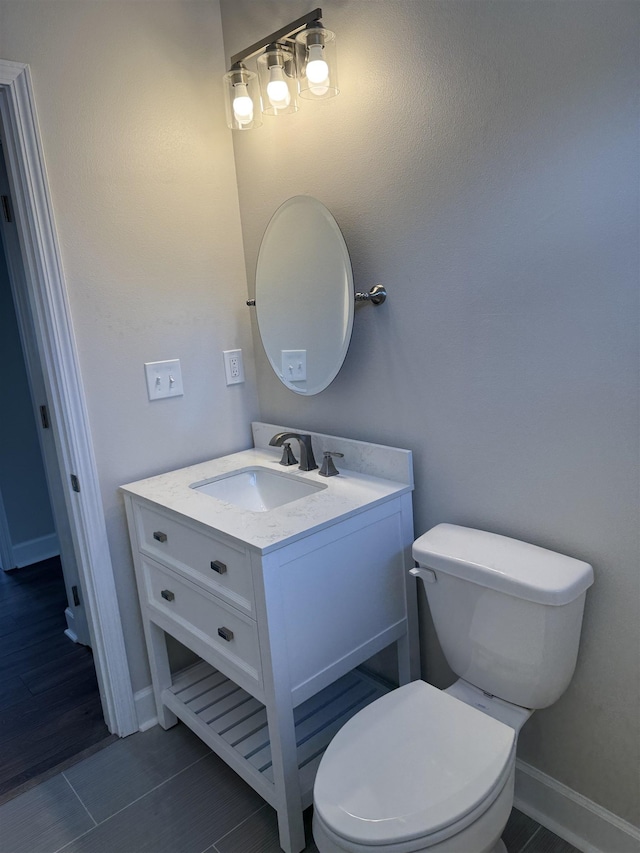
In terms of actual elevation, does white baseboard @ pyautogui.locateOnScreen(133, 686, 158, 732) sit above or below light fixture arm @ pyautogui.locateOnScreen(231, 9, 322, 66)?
below

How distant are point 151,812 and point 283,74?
2.07 metres

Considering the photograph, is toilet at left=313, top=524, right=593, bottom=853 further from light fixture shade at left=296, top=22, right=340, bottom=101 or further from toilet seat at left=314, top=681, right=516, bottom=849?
light fixture shade at left=296, top=22, right=340, bottom=101

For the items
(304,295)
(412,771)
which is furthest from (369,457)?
(412,771)

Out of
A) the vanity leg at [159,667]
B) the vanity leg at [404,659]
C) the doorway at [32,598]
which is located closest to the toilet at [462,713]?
the vanity leg at [404,659]

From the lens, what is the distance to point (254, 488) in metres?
1.86

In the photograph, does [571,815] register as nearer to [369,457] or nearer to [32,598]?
[369,457]

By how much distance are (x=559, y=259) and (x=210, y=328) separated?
1.16 meters

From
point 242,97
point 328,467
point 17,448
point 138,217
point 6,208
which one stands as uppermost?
point 242,97

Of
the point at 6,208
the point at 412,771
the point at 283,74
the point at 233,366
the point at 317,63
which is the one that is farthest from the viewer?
the point at 6,208

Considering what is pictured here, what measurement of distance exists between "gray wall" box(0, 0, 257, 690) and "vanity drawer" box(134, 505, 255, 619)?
162 millimetres

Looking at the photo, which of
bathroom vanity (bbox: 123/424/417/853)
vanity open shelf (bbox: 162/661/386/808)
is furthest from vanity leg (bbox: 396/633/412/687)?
vanity open shelf (bbox: 162/661/386/808)

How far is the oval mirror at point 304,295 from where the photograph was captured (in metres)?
1.60

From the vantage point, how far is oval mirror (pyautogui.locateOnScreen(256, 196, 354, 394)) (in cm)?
160

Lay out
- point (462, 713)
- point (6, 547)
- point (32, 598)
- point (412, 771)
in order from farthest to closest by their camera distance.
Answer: point (6, 547) < point (32, 598) < point (462, 713) < point (412, 771)
